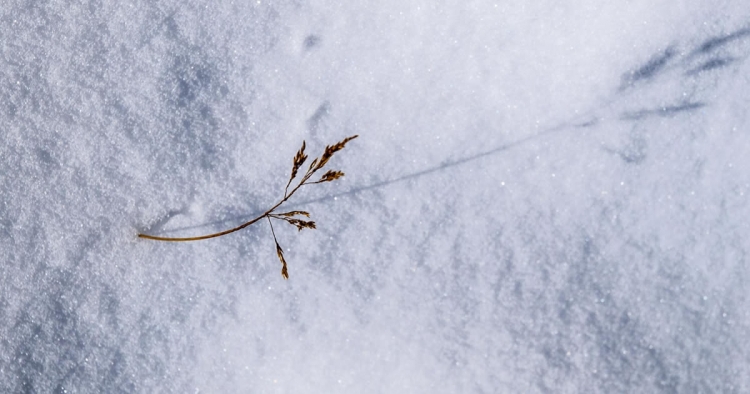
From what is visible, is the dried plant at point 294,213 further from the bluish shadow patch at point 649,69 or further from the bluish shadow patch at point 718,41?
the bluish shadow patch at point 718,41

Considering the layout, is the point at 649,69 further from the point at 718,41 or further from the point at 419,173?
the point at 419,173

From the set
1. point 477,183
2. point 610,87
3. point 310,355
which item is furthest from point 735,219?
point 310,355

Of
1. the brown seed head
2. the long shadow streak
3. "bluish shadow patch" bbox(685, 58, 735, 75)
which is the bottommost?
the brown seed head

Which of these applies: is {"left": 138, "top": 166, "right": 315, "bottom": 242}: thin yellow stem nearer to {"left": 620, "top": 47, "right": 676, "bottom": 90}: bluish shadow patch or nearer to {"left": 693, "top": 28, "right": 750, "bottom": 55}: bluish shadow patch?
{"left": 620, "top": 47, "right": 676, "bottom": 90}: bluish shadow patch

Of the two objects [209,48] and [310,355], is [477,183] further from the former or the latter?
[209,48]

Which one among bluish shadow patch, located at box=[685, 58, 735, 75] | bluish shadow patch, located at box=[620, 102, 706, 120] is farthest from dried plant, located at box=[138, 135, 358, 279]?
bluish shadow patch, located at box=[685, 58, 735, 75]

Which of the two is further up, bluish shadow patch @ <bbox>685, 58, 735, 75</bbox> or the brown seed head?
bluish shadow patch @ <bbox>685, 58, 735, 75</bbox>

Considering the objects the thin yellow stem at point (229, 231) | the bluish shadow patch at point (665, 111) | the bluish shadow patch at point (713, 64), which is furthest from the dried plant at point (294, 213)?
the bluish shadow patch at point (713, 64)

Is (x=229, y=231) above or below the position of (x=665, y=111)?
above

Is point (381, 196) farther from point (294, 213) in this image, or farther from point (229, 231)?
point (229, 231)

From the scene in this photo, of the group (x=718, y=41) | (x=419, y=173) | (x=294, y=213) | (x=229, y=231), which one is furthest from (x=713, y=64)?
(x=229, y=231)
